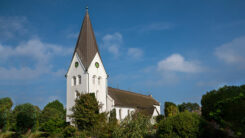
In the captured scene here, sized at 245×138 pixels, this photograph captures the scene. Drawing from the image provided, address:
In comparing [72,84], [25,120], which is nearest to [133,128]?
[72,84]

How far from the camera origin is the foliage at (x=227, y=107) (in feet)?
42.6

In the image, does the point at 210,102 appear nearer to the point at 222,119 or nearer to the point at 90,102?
the point at 222,119

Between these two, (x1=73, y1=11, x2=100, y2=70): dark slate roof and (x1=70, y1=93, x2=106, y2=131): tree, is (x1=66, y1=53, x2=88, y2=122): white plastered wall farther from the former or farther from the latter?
(x1=70, y1=93, x2=106, y2=131): tree

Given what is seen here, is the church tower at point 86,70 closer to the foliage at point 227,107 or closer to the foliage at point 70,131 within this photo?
the foliage at point 70,131

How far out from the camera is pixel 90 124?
2598 cm

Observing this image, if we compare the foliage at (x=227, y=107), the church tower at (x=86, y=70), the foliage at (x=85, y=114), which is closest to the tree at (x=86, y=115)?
the foliage at (x=85, y=114)

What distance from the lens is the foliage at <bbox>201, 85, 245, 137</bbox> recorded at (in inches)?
511

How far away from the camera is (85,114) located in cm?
2564

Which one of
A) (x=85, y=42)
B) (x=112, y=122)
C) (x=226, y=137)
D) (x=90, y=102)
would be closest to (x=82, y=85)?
(x=85, y=42)

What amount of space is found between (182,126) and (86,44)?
24.1 metres

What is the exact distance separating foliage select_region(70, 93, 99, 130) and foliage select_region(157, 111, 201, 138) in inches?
387

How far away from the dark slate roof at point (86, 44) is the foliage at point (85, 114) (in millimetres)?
9728

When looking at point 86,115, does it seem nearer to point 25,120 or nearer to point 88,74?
point 88,74

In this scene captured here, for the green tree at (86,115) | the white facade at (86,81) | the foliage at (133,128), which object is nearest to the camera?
the foliage at (133,128)
